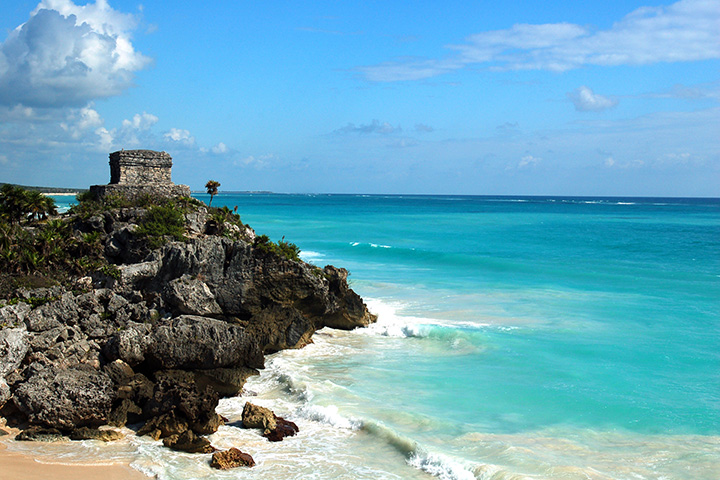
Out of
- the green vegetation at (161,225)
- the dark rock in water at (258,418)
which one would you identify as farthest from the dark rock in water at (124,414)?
the green vegetation at (161,225)

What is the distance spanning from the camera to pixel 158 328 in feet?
41.0

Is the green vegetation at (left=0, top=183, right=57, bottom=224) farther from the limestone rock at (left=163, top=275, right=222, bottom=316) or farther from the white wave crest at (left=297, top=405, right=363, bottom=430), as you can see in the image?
the white wave crest at (left=297, top=405, right=363, bottom=430)

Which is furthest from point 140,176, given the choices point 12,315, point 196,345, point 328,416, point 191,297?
point 328,416

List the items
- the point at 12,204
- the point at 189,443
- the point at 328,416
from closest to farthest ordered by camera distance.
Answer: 1. the point at 189,443
2. the point at 328,416
3. the point at 12,204

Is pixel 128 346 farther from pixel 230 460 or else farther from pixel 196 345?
pixel 230 460

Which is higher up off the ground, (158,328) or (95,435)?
(158,328)

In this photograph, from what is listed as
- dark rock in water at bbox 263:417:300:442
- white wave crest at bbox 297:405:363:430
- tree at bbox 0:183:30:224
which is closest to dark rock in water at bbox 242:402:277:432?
dark rock in water at bbox 263:417:300:442

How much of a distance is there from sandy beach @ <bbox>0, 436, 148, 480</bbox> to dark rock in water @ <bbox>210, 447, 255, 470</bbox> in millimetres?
1046

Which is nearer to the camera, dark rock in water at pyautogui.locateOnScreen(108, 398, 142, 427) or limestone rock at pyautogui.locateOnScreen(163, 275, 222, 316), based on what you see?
dark rock in water at pyautogui.locateOnScreen(108, 398, 142, 427)

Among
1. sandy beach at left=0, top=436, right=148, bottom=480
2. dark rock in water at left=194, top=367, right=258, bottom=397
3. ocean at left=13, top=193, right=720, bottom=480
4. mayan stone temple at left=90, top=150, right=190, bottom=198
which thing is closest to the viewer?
sandy beach at left=0, top=436, right=148, bottom=480

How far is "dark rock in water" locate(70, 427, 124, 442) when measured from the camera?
9.98 metres

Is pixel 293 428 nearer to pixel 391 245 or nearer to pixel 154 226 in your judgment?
pixel 154 226

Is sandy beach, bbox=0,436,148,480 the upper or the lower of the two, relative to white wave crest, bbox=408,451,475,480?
upper

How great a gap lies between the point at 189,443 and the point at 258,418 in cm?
131
